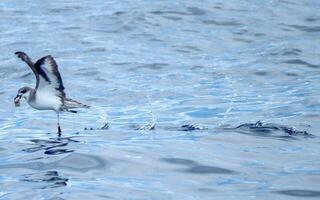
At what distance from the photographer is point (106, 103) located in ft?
56.4

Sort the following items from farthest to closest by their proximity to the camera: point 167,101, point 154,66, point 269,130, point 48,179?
point 154,66 < point 167,101 < point 269,130 < point 48,179

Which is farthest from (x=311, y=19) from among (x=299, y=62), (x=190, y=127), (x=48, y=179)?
(x=48, y=179)

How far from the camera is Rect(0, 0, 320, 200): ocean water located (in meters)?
10.6

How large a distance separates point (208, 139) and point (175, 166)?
2.09 metres

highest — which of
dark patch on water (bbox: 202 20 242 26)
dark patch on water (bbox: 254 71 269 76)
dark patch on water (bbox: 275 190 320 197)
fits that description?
dark patch on water (bbox: 275 190 320 197)

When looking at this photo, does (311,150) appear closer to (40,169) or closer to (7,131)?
(40,169)

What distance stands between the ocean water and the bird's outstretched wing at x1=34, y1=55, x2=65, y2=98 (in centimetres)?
72

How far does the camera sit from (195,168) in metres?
11.3

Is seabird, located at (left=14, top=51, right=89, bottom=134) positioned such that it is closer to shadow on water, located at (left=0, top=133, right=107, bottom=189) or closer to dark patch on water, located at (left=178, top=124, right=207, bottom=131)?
dark patch on water, located at (left=178, top=124, right=207, bottom=131)

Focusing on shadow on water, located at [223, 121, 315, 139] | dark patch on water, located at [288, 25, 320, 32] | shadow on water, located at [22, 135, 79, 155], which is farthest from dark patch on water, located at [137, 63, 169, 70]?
shadow on water, located at [22, 135, 79, 155]

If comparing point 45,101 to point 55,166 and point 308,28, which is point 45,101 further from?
point 308,28

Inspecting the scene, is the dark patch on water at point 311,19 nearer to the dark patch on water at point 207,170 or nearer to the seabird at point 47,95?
the seabird at point 47,95

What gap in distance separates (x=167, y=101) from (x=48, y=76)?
12.2 feet

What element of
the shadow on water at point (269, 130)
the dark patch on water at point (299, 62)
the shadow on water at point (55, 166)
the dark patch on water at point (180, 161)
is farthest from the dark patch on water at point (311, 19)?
the dark patch on water at point (180, 161)
